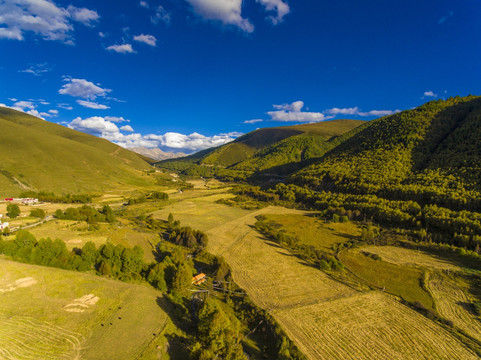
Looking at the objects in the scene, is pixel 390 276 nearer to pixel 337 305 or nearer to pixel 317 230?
pixel 337 305

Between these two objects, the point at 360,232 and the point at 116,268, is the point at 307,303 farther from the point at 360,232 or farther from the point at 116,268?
the point at 360,232

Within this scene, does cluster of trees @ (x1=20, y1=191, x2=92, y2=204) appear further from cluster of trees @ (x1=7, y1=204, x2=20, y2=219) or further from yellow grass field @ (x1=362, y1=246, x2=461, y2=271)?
yellow grass field @ (x1=362, y1=246, x2=461, y2=271)

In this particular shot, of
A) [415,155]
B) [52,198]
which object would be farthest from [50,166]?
[415,155]

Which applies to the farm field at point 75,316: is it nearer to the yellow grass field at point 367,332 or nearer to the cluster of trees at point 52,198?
the yellow grass field at point 367,332

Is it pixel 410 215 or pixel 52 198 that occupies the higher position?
pixel 52 198

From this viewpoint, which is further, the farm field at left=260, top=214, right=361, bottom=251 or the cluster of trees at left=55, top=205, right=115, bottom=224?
the cluster of trees at left=55, top=205, right=115, bottom=224

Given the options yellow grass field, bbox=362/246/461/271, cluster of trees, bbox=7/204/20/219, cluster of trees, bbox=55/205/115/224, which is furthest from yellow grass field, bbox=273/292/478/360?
cluster of trees, bbox=7/204/20/219
